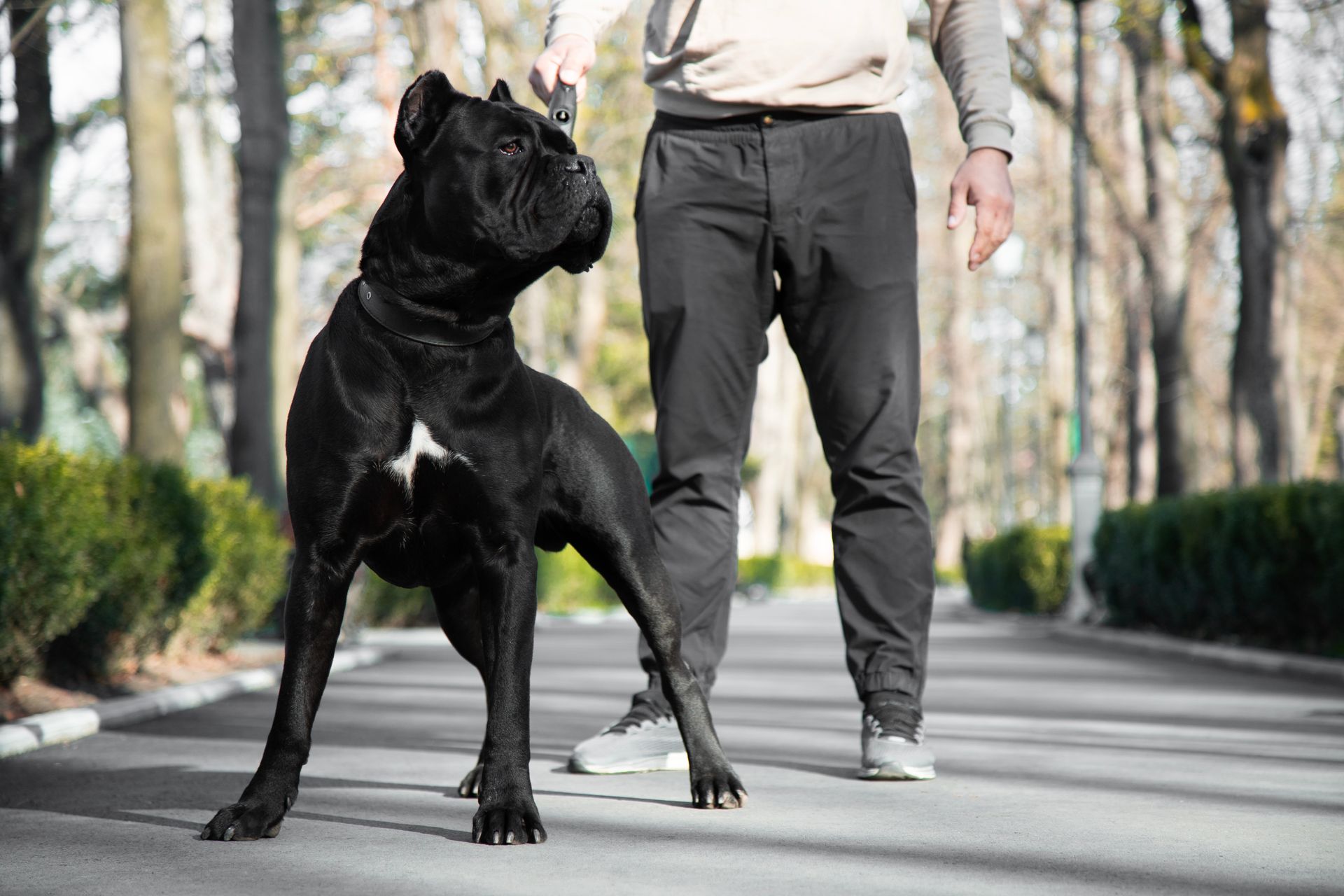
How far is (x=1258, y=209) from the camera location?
1509cm

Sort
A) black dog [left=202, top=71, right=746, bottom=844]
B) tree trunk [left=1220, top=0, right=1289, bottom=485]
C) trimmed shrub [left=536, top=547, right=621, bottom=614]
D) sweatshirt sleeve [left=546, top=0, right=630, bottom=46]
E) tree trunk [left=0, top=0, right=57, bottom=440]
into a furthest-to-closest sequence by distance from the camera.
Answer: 1. trimmed shrub [left=536, top=547, right=621, bottom=614]
2. tree trunk [left=0, top=0, right=57, bottom=440]
3. tree trunk [left=1220, top=0, right=1289, bottom=485]
4. sweatshirt sleeve [left=546, top=0, right=630, bottom=46]
5. black dog [left=202, top=71, right=746, bottom=844]

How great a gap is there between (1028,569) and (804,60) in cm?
1892

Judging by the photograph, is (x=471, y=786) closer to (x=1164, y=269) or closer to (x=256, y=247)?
(x=256, y=247)

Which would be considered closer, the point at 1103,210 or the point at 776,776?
the point at 776,776

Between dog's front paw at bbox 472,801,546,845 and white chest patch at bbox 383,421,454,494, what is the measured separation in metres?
0.71

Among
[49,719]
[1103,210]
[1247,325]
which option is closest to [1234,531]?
[1247,325]

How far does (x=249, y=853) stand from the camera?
3.14 meters

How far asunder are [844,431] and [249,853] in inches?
85.7

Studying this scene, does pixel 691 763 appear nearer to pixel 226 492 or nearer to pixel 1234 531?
pixel 226 492

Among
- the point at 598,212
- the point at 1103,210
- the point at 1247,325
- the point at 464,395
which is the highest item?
the point at 1103,210

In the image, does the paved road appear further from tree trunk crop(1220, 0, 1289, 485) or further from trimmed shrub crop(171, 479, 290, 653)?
tree trunk crop(1220, 0, 1289, 485)

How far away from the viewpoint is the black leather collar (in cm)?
342

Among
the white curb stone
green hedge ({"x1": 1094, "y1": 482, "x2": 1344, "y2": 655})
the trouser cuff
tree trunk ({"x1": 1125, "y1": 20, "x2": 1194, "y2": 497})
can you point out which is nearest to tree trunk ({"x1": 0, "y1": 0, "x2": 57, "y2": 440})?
the white curb stone

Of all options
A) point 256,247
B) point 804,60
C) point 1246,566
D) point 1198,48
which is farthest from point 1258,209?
point 804,60
